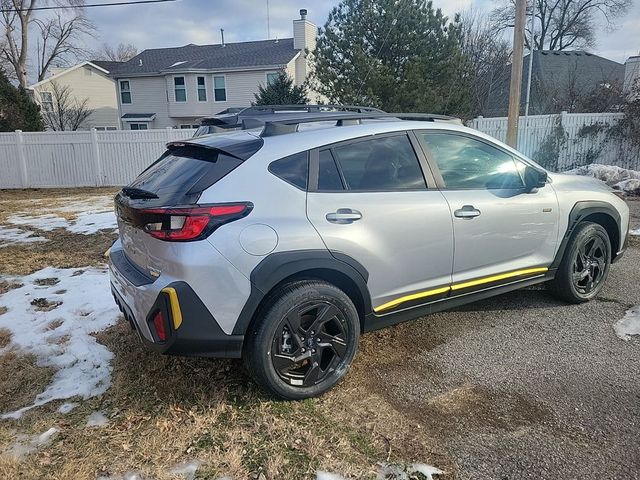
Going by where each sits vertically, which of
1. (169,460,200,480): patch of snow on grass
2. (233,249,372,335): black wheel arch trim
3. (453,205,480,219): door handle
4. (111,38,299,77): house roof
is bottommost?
(169,460,200,480): patch of snow on grass

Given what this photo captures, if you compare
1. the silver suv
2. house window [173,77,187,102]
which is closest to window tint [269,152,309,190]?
the silver suv

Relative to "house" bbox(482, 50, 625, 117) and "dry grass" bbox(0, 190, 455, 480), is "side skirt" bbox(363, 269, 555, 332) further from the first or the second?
A: "house" bbox(482, 50, 625, 117)

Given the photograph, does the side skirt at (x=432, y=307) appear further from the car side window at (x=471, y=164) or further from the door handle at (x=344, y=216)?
the car side window at (x=471, y=164)

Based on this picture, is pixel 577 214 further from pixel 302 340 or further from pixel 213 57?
pixel 213 57

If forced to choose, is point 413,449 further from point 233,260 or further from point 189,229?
point 189,229

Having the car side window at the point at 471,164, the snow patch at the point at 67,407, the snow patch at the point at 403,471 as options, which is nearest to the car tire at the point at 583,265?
the car side window at the point at 471,164

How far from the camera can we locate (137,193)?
300 centimetres

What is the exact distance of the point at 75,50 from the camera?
4109cm

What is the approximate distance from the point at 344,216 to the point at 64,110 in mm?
33842

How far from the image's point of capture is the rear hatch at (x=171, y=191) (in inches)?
105

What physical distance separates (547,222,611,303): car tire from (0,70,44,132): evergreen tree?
59.3 ft

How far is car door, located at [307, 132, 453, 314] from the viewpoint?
9.77 feet

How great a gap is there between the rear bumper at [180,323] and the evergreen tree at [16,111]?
17182 mm

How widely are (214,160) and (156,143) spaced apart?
43.7ft
